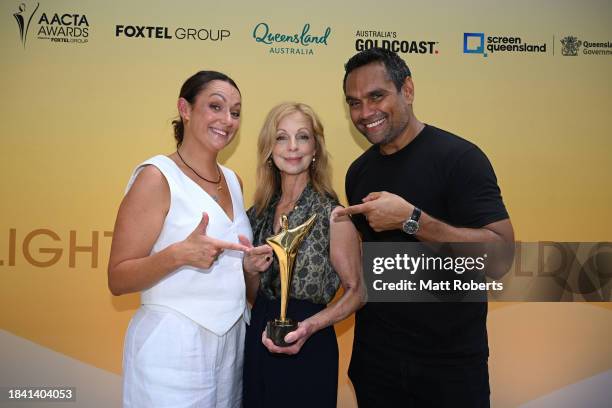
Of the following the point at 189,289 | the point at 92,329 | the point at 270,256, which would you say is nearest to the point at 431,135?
the point at 270,256

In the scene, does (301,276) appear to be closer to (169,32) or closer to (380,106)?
(380,106)

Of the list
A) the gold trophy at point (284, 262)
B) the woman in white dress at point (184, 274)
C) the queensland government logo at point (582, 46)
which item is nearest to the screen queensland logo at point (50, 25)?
the woman in white dress at point (184, 274)

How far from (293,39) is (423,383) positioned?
7.37 ft

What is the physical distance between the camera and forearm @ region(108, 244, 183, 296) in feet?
6.32

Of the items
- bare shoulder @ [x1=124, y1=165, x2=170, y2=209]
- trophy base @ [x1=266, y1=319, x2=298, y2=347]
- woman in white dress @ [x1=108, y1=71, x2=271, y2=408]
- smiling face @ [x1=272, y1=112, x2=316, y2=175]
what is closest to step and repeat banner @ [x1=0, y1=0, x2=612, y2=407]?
smiling face @ [x1=272, y1=112, x2=316, y2=175]

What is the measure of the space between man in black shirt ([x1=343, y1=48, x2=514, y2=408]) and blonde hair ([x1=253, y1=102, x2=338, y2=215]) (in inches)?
7.4

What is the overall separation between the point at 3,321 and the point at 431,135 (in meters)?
2.88

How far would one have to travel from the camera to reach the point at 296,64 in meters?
3.42

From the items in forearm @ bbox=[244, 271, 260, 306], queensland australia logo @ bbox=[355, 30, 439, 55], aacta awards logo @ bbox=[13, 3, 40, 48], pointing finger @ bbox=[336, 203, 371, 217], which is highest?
aacta awards logo @ bbox=[13, 3, 40, 48]

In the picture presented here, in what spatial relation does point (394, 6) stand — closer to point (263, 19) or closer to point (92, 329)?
point (263, 19)

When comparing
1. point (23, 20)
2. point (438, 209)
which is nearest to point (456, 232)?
point (438, 209)

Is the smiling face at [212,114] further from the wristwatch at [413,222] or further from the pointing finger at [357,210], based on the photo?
the wristwatch at [413,222]

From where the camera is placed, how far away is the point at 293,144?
239cm

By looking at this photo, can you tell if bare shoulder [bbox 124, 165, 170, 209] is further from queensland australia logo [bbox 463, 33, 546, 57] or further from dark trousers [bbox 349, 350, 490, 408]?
queensland australia logo [bbox 463, 33, 546, 57]
